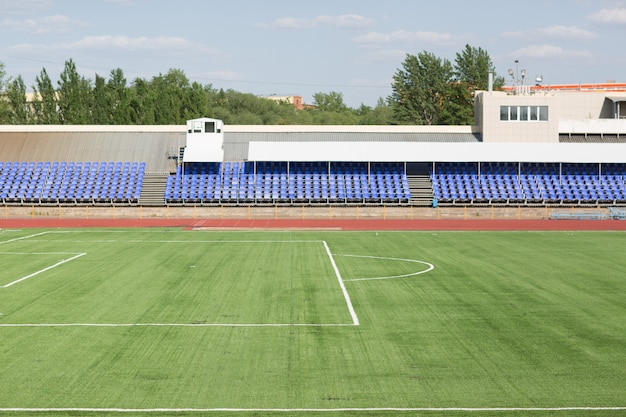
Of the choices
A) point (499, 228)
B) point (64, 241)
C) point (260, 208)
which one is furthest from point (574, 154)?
point (64, 241)

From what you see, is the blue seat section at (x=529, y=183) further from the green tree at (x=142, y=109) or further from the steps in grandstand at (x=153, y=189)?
the green tree at (x=142, y=109)

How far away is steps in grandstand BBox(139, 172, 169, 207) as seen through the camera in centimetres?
6712

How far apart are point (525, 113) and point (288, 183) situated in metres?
23.5

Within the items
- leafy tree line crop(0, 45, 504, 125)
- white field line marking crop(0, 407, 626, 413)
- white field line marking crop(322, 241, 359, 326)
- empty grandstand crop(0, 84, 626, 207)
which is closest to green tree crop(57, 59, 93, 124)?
leafy tree line crop(0, 45, 504, 125)

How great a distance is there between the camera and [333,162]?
72000mm

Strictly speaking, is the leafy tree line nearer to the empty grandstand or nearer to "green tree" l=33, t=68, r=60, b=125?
"green tree" l=33, t=68, r=60, b=125

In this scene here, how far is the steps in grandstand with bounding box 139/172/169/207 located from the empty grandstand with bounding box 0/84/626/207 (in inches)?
5.5

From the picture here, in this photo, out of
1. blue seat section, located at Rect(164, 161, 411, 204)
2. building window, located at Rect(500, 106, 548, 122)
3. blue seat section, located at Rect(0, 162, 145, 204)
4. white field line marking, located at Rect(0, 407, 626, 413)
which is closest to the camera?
white field line marking, located at Rect(0, 407, 626, 413)

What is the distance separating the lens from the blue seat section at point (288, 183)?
220ft

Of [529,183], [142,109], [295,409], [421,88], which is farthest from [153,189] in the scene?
[421,88]

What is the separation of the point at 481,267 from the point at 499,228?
20.7 meters

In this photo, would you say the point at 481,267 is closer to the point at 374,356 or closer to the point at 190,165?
the point at 374,356

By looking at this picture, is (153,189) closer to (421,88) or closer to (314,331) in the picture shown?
(314,331)

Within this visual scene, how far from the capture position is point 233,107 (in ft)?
622
